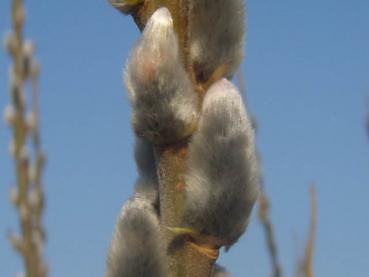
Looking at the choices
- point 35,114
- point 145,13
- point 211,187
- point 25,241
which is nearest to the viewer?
point 25,241

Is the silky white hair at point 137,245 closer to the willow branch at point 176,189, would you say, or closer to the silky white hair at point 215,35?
the willow branch at point 176,189

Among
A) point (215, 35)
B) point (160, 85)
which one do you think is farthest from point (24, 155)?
point (215, 35)

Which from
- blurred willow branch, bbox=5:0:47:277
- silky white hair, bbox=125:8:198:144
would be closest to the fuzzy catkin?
silky white hair, bbox=125:8:198:144

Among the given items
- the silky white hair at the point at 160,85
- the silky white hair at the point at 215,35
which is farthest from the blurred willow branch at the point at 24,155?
the silky white hair at the point at 215,35

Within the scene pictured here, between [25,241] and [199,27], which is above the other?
[199,27]

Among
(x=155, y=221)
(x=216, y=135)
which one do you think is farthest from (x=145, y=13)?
(x=155, y=221)

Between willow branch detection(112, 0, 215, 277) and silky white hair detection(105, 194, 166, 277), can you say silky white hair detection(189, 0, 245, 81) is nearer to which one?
willow branch detection(112, 0, 215, 277)

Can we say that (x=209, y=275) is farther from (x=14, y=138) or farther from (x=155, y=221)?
(x=14, y=138)
